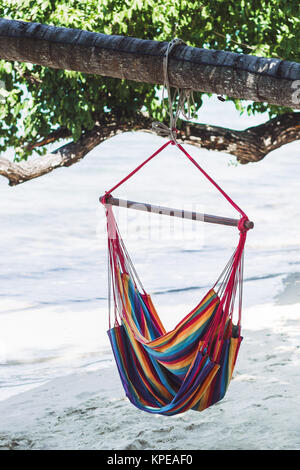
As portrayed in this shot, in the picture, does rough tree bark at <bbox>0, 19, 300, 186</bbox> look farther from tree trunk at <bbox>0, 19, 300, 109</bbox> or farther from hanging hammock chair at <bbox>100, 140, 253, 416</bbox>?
hanging hammock chair at <bbox>100, 140, 253, 416</bbox>

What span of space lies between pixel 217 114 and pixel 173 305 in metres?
18.0

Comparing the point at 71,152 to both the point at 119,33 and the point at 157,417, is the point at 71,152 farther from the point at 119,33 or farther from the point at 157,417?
the point at 157,417

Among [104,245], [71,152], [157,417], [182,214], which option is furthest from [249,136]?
[104,245]

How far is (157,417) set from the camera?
346cm

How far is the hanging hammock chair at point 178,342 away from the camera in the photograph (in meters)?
2.31

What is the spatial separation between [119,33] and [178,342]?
2.52m

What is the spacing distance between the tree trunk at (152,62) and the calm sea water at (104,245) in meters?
2.64

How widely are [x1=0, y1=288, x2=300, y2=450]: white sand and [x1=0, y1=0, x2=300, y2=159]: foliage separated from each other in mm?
1719

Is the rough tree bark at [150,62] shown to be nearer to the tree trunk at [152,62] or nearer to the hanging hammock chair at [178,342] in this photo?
the tree trunk at [152,62]

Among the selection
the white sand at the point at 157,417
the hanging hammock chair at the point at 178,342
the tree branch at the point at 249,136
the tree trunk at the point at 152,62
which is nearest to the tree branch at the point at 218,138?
the tree branch at the point at 249,136

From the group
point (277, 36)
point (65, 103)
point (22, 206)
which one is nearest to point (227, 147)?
point (277, 36)

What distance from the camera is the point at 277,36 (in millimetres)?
4332

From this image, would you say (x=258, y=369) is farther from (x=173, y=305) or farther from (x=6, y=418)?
(x=173, y=305)

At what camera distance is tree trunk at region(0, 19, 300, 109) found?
1.78 m
